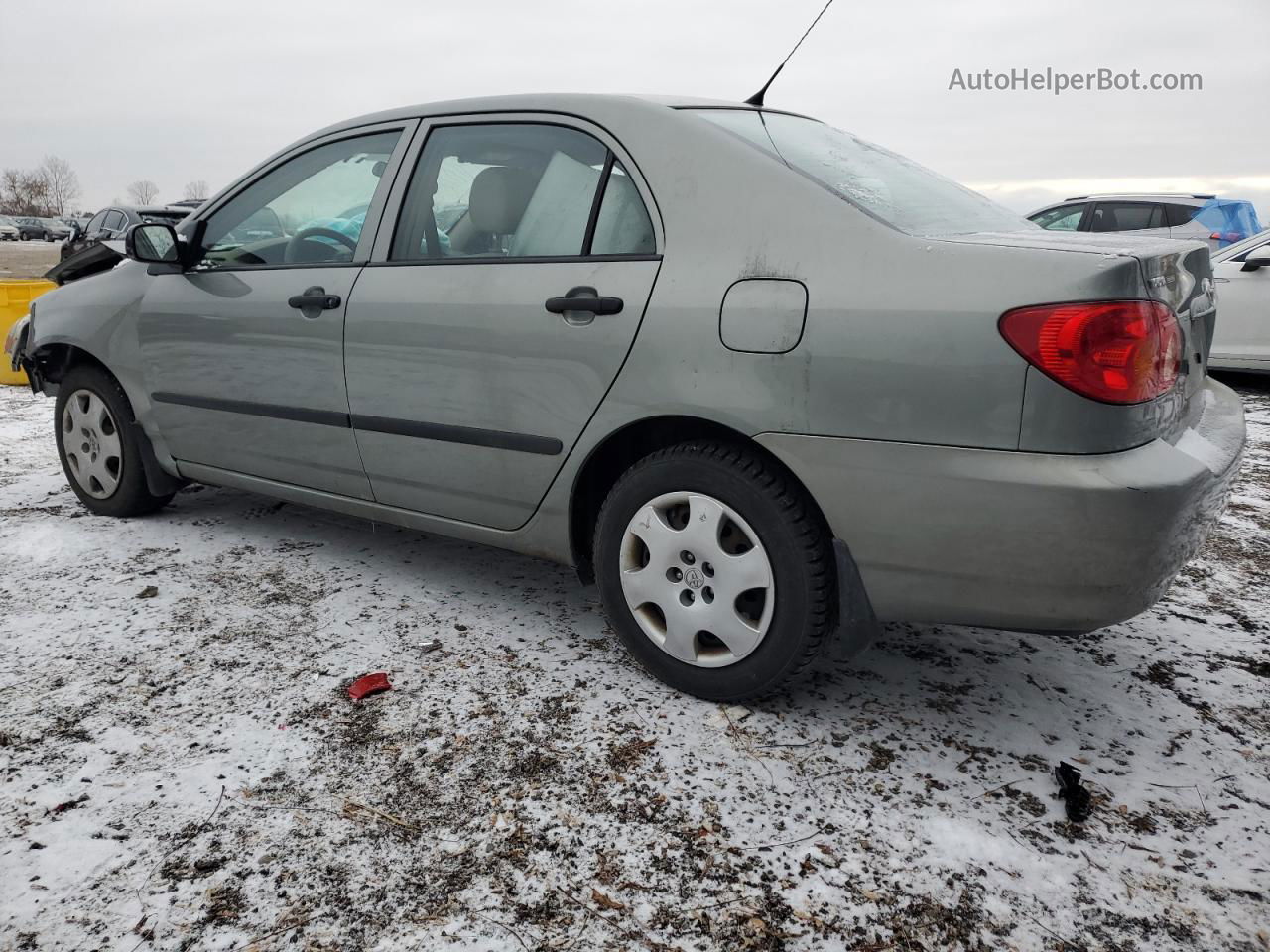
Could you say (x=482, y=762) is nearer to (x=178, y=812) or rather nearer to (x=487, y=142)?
(x=178, y=812)

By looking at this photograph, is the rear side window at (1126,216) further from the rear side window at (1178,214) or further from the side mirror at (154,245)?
the side mirror at (154,245)

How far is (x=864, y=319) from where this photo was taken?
2.10 m

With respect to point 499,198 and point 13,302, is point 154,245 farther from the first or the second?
point 13,302

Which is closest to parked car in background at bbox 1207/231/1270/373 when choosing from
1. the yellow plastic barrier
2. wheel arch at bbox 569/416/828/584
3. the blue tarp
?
the blue tarp

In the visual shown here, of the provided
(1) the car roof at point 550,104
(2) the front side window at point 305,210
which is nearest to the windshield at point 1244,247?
(1) the car roof at point 550,104

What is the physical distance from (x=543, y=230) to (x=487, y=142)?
46cm

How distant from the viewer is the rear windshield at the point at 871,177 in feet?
7.61

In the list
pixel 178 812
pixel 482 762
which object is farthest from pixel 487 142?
pixel 178 812

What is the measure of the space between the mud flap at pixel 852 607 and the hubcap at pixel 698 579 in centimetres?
18

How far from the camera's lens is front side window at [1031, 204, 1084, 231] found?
11.8 m

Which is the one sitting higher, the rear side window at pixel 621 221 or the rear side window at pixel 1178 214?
the rear side window at pixel 1178 214

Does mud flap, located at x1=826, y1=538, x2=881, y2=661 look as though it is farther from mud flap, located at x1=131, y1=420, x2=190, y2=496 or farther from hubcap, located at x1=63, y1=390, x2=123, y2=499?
hubcap, located at x1=63, y1=390, x2=123, y2=499

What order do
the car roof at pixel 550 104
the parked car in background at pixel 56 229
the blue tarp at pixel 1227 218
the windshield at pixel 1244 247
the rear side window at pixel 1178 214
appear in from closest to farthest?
1. the car roof at pixel 550 104
2. the windshield at pixel 1244 247
3. the blue tarp at pixel 1227 218
4. the rear side window at pixel 1178 214
5. the parked car in background at pixel 56 229

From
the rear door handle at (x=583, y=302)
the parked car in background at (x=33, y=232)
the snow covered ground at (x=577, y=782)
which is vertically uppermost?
the parked car in background at (x=33, y=232)
